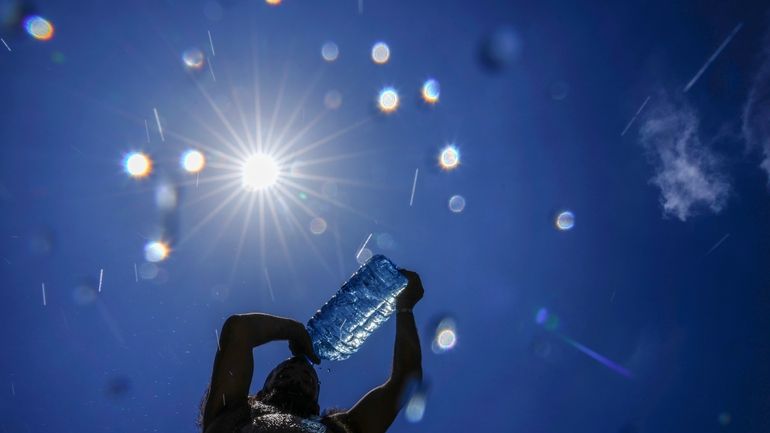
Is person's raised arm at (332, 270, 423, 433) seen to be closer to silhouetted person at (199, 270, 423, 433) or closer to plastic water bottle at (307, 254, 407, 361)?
silhouetted person at (199, 270, 423, 433)

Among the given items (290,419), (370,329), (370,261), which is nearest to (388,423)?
(290,419)

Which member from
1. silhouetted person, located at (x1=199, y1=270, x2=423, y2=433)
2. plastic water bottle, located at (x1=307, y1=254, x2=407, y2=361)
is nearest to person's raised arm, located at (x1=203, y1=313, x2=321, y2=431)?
silhouetted person, located at (x1=199, y1=270, x2=423, y2=433)

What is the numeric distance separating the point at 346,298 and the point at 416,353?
2.47 meters

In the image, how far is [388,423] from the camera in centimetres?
309

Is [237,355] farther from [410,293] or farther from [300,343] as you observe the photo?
[410,293]

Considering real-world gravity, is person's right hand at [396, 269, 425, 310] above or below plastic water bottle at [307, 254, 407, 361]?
below

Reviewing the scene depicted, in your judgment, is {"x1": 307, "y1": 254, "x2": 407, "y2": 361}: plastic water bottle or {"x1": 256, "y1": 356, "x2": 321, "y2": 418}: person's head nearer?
{"x1": 256, "y1": 356, "x2": 321, "y2": 418}: person's head

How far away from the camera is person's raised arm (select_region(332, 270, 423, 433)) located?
302 centimetres

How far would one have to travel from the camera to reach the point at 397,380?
10.7 feet

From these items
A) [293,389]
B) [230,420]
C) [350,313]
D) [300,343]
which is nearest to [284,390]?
[293,389]

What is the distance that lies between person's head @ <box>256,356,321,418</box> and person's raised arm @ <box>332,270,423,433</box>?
26 centimetres

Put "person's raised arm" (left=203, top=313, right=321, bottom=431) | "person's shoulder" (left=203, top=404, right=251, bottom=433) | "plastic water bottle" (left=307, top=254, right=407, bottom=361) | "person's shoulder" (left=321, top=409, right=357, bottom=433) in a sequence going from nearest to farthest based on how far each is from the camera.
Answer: "person's shoulder" (left=203, top=404, right=251, bottom=433), "person's raised arm" (left=203, top=313, right=321, bottom=431), "person's shoulder" (left=321, top=409, right=357, bottom=433), "plastic water bottle" (left=307, top=254, right=407, bottom=361)

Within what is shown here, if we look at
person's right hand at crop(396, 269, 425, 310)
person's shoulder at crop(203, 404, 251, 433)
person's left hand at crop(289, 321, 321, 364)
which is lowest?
person's shoulder at crop(203, 404, 251, 433)

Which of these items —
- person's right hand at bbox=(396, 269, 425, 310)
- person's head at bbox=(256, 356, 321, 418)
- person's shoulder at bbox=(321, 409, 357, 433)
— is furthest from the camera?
person's right hand at bbox=(396, 269, 425, 310)
